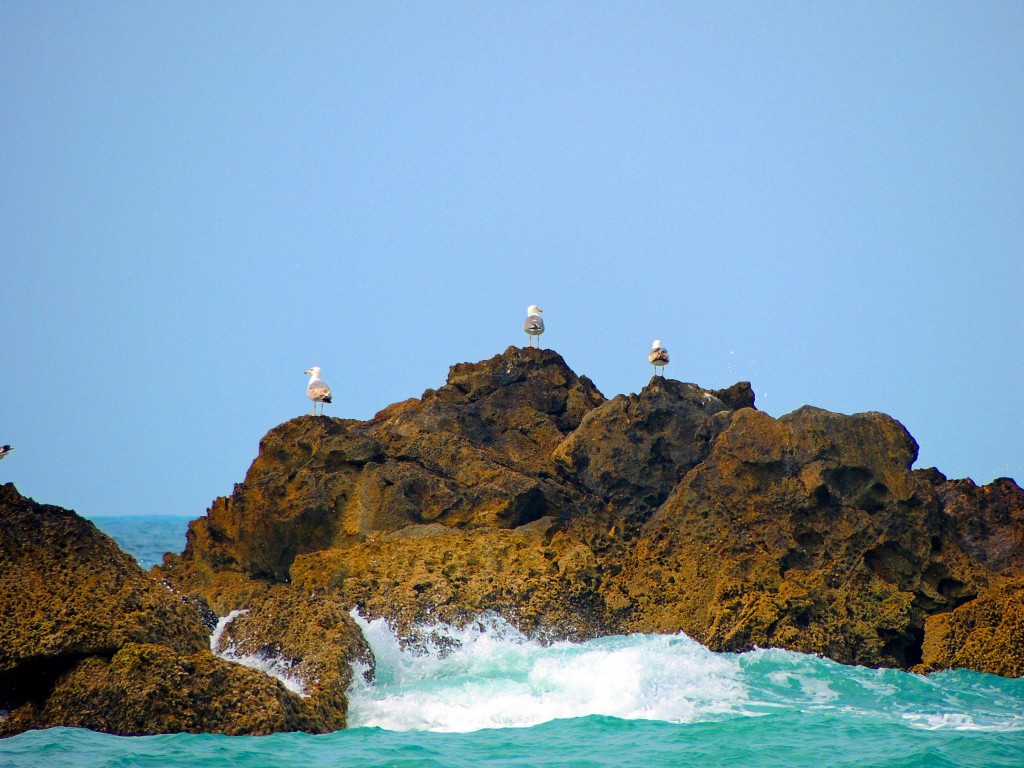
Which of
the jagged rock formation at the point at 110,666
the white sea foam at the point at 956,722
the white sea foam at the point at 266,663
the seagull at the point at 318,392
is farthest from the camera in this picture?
the seagull at the point at 318,392

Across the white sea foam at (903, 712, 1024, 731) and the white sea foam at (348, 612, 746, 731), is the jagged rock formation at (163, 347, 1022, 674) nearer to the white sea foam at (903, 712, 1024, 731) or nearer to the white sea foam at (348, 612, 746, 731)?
the white sea foam at (348, 612, 746, 731)

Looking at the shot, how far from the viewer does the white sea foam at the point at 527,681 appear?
1083cm

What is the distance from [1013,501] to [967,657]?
341 cm

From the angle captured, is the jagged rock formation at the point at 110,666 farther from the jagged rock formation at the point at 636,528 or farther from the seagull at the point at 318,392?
the seagull at the point at 318,392

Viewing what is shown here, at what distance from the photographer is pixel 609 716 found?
10852 millimetres

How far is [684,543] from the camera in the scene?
14.8 meters

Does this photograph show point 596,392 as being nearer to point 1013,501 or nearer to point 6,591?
point 1013,501

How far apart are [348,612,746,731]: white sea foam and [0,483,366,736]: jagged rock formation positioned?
1.03 meters

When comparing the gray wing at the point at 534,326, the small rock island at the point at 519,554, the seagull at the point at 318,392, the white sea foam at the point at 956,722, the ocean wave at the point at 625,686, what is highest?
the gray wing at the point at 534,326

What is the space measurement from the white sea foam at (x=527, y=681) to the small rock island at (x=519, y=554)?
1.21 feet

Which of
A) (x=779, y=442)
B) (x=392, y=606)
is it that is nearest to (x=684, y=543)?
(x=779, y=442)

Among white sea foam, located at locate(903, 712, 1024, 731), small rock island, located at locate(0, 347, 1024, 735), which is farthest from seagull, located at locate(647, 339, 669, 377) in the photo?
white sea foam, located at locate(903, 712, 1024, 731)

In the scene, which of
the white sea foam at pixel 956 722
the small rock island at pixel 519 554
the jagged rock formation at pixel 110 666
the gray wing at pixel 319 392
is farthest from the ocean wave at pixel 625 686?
the gray wing at pixel 319 392

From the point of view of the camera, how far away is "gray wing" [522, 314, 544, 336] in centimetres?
2089
